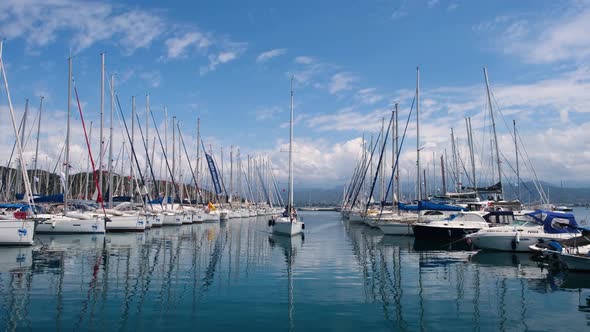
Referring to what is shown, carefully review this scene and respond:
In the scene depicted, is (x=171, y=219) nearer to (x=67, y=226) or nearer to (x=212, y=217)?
(x=212, y=217)

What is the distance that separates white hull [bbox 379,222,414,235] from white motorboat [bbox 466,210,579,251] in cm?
1198

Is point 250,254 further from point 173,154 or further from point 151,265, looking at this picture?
point 173,154

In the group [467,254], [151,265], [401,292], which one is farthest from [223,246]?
[401,292]

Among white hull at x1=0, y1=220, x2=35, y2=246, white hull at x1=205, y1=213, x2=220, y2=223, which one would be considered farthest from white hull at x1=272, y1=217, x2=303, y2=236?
white hull at x1=205, y1=213, x2=220, y2=223

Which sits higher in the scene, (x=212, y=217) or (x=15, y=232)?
(x=15, y=232)

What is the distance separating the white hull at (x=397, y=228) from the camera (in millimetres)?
43031

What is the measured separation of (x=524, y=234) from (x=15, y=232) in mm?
32434

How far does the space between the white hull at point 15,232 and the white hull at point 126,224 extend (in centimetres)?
1366

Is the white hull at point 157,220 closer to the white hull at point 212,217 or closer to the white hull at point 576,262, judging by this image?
the white hull at point 212,217

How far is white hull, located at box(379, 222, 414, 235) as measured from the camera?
43031 millimetres

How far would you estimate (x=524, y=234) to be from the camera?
98.8 feet

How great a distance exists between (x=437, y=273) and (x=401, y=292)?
17.7 feet

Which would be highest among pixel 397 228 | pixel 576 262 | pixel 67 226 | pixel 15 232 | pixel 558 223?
pixel 558 223

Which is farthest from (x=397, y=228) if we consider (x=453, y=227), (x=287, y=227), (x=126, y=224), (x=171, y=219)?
(x=171, y=219)
